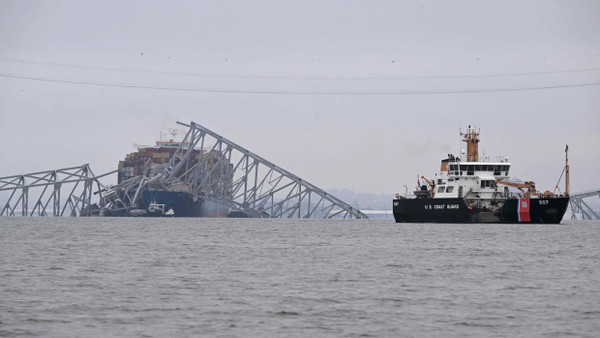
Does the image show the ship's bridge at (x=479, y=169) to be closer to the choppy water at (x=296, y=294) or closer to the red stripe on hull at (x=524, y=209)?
the red stripe on hull at (x=524, y=209)

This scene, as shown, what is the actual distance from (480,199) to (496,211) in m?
3.18

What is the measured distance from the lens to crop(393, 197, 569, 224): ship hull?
359 ft

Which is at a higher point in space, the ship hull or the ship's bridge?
the ship's bridge

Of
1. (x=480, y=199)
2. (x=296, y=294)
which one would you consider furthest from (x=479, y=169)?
(x=296, y=294)

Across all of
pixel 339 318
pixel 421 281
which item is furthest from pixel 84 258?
pixel 339 318

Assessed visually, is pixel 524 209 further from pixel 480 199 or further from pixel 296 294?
pixel 296 294

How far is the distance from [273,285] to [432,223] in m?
90.3

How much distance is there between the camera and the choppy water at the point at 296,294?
24625 mm

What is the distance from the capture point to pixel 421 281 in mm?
36875

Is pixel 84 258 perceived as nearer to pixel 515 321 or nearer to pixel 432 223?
pixel 515 321

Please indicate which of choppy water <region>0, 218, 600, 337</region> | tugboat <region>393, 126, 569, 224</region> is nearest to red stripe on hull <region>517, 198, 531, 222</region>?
tugboat <region>393, 126, 569, 224</region>

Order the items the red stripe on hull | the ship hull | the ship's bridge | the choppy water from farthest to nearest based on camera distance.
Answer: the ship's bridge, the ship hull, the red stripe on hull, the choppy water

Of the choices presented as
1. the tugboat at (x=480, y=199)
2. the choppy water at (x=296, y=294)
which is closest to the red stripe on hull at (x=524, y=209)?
the tugboat at (x=480, y=199)

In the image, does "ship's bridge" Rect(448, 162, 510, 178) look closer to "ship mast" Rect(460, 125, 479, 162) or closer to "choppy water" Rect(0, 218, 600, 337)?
"ship mast" Rect(460, 125, 479, 162)
